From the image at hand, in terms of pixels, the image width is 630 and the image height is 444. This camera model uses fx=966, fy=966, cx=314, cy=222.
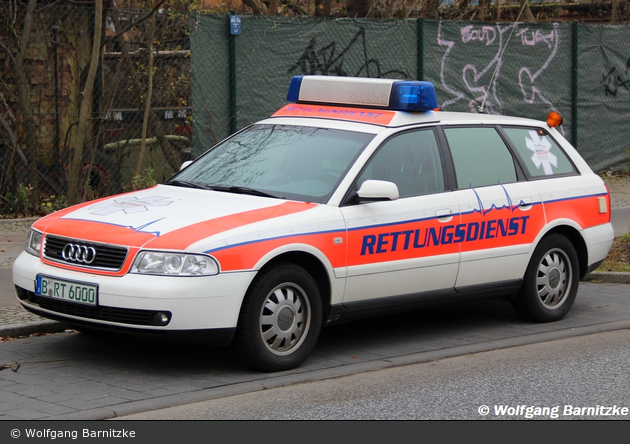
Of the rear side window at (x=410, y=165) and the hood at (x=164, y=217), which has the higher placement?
the rear side window at (x=410, y=165)

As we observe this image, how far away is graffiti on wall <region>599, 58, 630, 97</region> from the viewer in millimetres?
17172

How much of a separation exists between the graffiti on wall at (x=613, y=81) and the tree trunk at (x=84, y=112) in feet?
30.6

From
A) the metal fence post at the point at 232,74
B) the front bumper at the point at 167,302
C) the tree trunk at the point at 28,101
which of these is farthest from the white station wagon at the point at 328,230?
the tree trunk at the point at 28,101

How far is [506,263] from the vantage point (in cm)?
752

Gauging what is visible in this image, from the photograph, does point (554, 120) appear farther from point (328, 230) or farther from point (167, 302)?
point (167, 302)

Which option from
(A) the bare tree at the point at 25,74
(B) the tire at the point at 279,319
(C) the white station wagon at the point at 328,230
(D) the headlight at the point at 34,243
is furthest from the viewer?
(A) the bare tree at the point at 25,74

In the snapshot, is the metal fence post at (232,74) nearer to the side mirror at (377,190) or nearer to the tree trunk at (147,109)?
the tree trunk at (147,109)

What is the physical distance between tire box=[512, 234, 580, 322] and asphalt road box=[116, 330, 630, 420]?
0.91 m

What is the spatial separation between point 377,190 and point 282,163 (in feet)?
2.99

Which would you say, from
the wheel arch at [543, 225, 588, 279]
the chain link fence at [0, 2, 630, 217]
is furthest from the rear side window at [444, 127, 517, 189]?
the chain link fence at [0, 2, 630, 217]

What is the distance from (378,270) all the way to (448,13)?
12.1m

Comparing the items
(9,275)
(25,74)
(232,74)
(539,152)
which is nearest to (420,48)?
(232,74)

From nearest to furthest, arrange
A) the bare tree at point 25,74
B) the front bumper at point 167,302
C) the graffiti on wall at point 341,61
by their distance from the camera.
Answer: the front bumper at point 167,302, the bare tree at point 25,74, the graffiti on wall at point 341,61

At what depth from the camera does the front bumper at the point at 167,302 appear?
5793 mm
